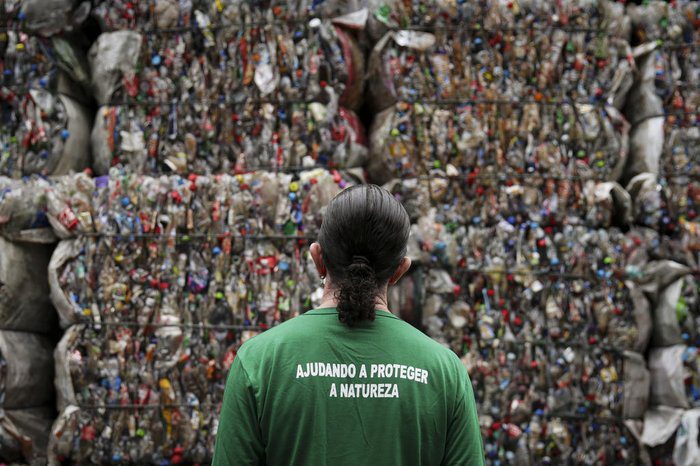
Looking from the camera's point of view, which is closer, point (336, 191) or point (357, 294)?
point (357, 294)

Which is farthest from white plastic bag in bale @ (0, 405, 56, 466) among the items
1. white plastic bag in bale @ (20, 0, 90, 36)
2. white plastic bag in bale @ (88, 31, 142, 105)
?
white plastic bag in bale @ (20, 0, 90, 36)

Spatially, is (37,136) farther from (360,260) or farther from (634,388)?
(634,388)

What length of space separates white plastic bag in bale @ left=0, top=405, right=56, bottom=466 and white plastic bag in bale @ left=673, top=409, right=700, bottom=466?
8.78 feet

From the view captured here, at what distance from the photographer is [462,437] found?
1295mm

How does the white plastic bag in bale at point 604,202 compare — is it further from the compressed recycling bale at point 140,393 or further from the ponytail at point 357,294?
the ponytail at point 357,294

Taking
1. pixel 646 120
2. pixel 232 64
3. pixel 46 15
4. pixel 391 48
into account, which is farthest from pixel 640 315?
pixel 46 15

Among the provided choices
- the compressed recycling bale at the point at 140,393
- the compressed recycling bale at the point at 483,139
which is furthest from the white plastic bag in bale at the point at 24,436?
the compressed recycling bale at the point at 483,139

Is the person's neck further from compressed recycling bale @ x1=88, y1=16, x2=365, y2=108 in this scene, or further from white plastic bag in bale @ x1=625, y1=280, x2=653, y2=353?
white plastic bag in bale @ x1=625, y1=280, x2=653, y2=353

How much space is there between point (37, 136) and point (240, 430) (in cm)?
238

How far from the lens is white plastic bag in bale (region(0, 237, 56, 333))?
303 centimetres

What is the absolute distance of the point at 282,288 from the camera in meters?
2.98

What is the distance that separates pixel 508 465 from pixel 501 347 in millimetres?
485

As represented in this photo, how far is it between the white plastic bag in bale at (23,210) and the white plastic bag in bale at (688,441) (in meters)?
2.86

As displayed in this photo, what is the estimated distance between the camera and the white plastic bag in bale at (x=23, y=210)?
303cm
